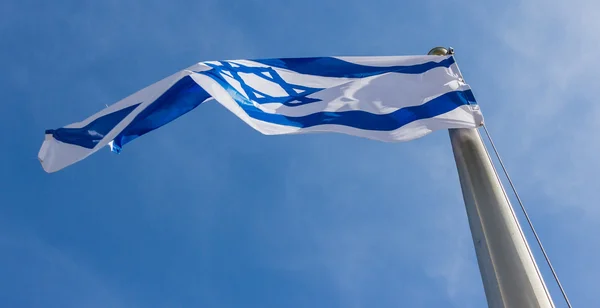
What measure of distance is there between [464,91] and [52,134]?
7.60 metres

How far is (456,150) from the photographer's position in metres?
9.97

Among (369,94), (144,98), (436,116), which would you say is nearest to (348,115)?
→ (369,94)

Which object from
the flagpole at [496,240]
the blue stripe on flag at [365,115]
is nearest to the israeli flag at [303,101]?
the blue stripe on flag at [365,115]

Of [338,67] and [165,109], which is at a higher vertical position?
[338,67]

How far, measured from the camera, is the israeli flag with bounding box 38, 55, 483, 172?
11.0 meters

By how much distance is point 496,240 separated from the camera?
7.82m

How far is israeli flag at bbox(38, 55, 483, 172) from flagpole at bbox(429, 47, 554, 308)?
1.48 meters

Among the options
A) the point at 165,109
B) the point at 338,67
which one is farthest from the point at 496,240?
the point at 165,109

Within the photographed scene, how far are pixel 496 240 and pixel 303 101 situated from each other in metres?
5.08

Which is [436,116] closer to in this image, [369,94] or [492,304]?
[369,94]

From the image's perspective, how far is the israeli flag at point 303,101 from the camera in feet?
36.0

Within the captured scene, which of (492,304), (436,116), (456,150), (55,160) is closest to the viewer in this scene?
(492,304)

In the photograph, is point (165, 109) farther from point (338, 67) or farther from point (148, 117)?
point (338, 67)

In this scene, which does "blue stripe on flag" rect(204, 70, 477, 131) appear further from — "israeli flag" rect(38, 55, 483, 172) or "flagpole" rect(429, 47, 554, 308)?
"flagpole" rect(429, 47, 554, 308)
